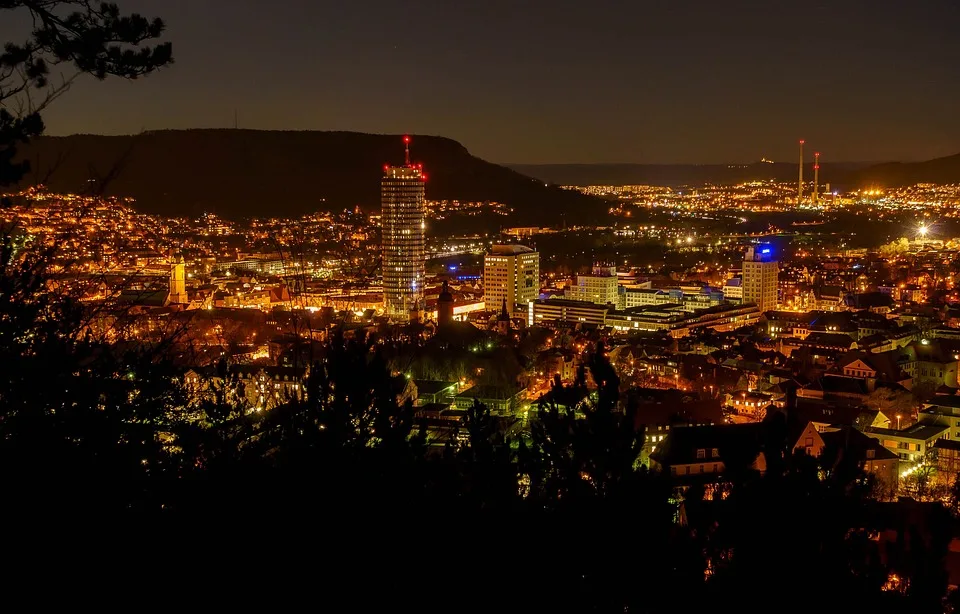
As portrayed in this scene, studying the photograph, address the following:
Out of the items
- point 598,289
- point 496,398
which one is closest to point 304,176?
point 598,289

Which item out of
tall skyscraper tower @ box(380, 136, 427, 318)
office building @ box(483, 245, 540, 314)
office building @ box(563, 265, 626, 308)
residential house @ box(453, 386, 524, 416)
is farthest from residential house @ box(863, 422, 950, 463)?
office building @ box(563, 265, 626, 308)

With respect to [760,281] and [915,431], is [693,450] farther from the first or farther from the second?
[760,281]

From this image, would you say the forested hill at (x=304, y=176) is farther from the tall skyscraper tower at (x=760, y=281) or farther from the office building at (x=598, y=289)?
the tall skyscraper tower at (x=760, y=281)

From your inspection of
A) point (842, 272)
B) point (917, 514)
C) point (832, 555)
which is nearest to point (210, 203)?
point (842, 272)

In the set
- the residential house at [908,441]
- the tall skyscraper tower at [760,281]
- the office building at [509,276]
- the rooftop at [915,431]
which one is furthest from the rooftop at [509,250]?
the residential house at [908,441]

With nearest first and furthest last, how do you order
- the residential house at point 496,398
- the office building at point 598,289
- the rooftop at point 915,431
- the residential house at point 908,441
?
the residential house at point 908,441 < the rooftop at point 915,431 < the residential house at point 496,398 < the office building at point 598,289

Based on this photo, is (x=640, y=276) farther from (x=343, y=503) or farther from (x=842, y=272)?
(x=343, y=503)
